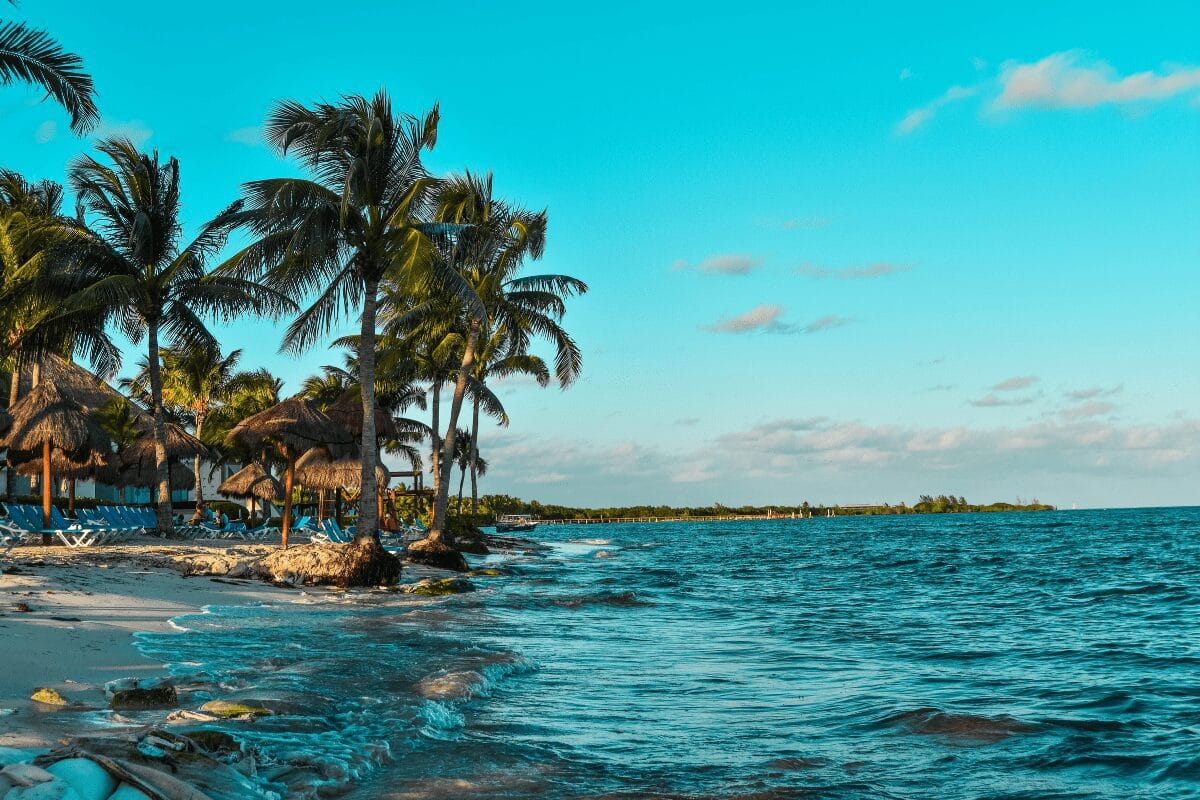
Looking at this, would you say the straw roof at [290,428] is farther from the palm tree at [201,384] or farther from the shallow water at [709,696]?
the palm tree at [201,384]

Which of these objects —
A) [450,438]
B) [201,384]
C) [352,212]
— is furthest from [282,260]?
[201,384]

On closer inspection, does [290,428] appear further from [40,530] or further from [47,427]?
[40,530]

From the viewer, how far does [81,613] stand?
34.1ft

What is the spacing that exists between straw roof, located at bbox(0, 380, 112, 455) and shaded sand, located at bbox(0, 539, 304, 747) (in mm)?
2647

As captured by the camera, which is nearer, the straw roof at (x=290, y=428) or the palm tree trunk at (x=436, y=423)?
the straw roof at (x=290, y=428)

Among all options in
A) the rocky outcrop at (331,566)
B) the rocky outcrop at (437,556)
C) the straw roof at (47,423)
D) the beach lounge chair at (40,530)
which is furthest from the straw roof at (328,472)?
the rocky outcrop at (331,566)

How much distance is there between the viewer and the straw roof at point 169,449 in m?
28.5

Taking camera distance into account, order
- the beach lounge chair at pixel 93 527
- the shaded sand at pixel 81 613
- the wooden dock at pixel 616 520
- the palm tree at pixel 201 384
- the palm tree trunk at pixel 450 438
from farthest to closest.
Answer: the wooden dock at pixel 616 520 → the palm tree at pixel 201 384 → the palm tree trunk at pixel 450 438 → the beach lounge chair at pixel 93 527 → the shaded sand at pixel 81 613

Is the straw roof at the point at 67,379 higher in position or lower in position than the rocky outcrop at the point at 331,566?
higher

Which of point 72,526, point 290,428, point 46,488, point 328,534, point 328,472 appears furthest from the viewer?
point 328,472

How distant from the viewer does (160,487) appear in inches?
901

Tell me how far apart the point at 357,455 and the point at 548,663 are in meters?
22.3

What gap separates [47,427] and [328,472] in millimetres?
11527

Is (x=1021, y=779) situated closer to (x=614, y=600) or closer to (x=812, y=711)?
(x=812, y=711)
